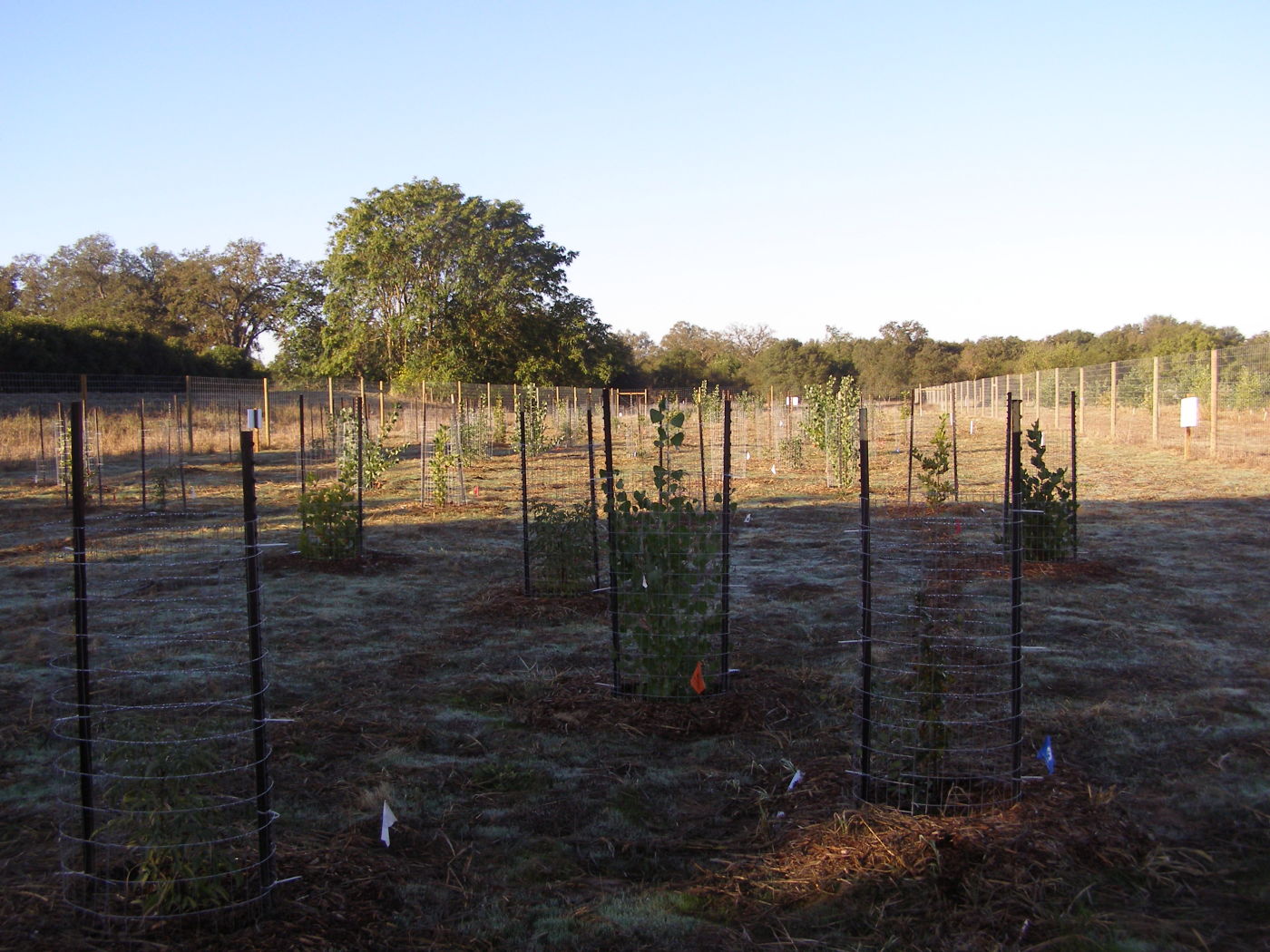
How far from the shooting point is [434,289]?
36.2 m

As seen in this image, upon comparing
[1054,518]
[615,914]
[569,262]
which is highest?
[569,262]

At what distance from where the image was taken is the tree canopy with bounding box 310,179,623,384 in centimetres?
3578

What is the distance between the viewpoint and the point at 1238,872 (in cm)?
307

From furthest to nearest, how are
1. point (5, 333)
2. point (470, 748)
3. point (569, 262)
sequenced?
point (569, 262)
point (5, 333)
point (470, 748)

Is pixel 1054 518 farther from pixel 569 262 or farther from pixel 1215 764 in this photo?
pixel 569 262

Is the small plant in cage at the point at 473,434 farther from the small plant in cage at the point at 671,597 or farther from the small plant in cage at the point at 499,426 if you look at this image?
the small plant in cage at the point at 671,597

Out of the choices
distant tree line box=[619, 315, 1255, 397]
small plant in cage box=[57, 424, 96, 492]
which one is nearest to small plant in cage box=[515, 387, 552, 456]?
small plant in cage box=[57, 424, 96, 492]

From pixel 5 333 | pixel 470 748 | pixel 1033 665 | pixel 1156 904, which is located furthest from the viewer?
pixel 5 333

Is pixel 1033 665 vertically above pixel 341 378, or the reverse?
pixel 341 378

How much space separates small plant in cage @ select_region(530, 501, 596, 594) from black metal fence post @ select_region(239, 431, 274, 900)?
4.11m

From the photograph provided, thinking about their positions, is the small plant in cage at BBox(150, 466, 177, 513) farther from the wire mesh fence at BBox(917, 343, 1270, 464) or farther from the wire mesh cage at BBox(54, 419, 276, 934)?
the wire mesh fence at BBox(917, 343, 1270, 464)

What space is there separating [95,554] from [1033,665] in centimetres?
874

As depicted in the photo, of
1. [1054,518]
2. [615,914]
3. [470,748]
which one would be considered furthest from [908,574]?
[615,914]

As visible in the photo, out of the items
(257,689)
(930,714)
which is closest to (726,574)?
(930,714)
